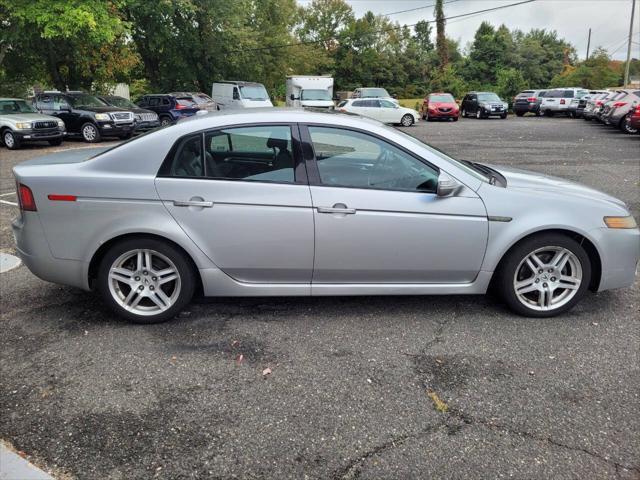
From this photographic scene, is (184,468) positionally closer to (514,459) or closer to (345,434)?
(345,434)

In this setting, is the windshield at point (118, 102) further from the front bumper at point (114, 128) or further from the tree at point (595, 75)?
the tree at point (595, 75)

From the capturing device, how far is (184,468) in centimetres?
253

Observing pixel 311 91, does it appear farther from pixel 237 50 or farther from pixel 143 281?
pixel 143 281

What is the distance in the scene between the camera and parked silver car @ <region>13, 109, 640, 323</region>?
3.79 m

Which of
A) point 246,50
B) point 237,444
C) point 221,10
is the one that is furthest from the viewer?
point 246,50

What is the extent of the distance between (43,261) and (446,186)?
9.80 feet

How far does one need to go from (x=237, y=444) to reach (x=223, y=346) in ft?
3.51

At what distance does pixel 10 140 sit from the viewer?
16.1 metres

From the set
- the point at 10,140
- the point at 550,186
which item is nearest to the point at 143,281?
the point at 550,186

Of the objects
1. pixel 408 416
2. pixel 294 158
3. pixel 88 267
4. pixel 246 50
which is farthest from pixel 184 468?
pixel 246 50

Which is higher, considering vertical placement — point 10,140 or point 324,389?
point 10,140

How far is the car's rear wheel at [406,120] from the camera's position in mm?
26233

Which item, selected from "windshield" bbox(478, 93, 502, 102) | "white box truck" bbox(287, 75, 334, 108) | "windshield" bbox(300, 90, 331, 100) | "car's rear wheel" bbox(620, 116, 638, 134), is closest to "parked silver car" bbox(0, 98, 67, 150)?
"white box truck" bbox(287, 75, 334, 108)

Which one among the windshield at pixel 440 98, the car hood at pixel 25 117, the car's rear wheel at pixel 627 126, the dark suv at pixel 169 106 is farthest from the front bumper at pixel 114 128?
the car's rear wheel at pixel 627 126
